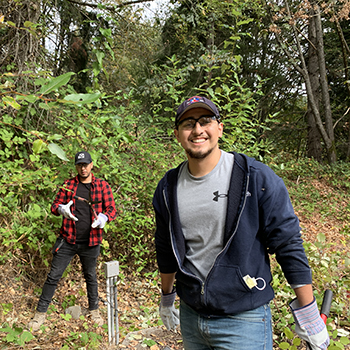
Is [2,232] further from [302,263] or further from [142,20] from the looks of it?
[142,20]

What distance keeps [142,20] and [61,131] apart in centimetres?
506

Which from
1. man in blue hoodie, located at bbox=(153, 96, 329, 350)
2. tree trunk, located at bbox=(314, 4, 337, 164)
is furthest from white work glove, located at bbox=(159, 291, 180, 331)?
tree trunk, located at bbox=(314, 4, 337, 164)

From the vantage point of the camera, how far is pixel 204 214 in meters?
1.79

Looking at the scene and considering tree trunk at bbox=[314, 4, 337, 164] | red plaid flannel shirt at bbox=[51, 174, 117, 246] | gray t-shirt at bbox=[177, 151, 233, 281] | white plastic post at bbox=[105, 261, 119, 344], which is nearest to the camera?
gray t-shirt at bbox=[177, 151, 233, 281]

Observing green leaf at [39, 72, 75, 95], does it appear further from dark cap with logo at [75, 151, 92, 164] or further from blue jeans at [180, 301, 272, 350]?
dark cap with logo at [75, 151, 92, 164]

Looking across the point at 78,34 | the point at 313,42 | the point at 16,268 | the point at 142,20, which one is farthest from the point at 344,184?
the point at 16,268

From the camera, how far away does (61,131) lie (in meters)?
5.26

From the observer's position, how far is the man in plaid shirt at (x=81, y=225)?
4.03 meters

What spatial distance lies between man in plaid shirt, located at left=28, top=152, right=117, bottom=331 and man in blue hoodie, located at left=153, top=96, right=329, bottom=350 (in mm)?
2480

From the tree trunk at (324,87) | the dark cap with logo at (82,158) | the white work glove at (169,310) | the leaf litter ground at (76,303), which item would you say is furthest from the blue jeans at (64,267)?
the tree trunk at (324,87)

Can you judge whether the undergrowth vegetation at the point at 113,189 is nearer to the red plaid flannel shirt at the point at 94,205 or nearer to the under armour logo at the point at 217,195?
the red plaid flannel shirt at the point at 94,205

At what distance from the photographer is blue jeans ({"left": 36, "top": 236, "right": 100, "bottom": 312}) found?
402 centimetres

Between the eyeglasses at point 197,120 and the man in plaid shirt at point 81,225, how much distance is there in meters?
2.42

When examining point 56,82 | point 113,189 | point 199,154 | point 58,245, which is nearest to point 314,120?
point 113,189
